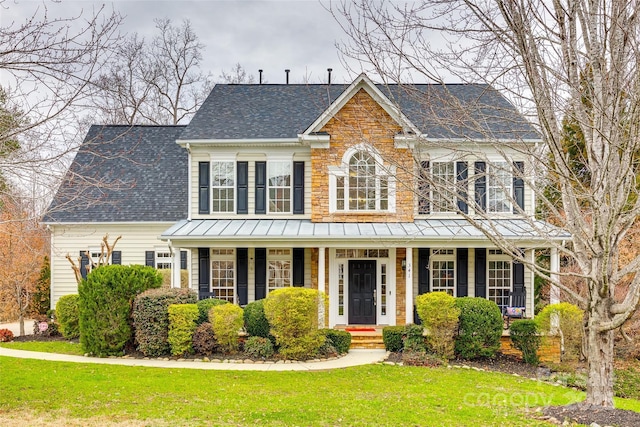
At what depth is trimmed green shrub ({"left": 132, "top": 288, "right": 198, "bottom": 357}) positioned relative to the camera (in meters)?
14.5

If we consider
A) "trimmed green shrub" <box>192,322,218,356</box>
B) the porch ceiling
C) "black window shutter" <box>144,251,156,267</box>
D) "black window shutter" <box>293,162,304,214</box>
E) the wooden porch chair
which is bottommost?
"trimmed green shrub" <box>192,322,218,356</box>

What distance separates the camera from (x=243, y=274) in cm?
1844

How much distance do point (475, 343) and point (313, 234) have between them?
5.22 m

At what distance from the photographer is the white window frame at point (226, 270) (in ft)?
60.7

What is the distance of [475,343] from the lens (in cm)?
1466

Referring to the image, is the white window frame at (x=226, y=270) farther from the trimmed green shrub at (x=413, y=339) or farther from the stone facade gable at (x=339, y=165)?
the trimmed green shrub at (x=413, y=339)

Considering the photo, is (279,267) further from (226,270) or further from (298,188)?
(298,188)

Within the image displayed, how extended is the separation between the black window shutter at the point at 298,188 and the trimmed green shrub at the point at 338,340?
484 centimetres

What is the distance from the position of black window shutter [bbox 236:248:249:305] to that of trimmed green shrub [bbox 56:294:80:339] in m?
4.79

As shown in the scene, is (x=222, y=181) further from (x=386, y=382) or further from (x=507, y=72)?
(x=507, y=72)

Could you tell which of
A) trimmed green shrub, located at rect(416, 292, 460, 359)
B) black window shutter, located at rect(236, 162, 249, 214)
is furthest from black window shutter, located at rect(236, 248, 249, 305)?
trimmed green shrub, located at rect(416, 292, 460, 359)

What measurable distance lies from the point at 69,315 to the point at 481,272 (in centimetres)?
1251

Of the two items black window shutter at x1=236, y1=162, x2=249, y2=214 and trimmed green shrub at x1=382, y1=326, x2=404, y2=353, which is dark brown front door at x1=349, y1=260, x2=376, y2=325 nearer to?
trimmed green shrub at x1=382, y1=326, x2=404, y2=353

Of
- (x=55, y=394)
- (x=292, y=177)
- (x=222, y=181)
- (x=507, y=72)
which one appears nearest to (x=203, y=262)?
(x=222, y=181)
